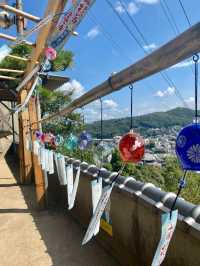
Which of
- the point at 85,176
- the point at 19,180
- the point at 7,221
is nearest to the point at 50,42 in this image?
the point at 85,176

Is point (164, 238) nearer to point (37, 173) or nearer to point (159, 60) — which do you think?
point (159, 60)

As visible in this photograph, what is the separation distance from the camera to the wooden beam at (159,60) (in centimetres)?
133

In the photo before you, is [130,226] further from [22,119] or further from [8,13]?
[22,119]

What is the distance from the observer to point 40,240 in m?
4.74

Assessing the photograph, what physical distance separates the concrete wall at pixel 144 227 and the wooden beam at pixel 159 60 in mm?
1266

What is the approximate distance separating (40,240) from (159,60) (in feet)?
13.3

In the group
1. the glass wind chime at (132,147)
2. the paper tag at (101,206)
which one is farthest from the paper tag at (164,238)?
the paper tag at (101,206)

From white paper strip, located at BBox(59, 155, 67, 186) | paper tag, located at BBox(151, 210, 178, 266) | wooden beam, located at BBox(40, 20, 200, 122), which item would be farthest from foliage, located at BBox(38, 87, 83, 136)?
paper tag, located at BBox(151, 210, 178, 266)

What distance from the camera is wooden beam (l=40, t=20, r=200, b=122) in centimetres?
133

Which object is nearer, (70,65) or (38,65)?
(38,65)

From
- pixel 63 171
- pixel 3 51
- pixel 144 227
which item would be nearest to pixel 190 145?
pixel 144 227

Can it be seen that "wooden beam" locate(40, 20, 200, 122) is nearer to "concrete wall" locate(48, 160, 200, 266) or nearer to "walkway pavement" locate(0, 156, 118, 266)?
"concrete wall" locate(48, 160, 200, 266)

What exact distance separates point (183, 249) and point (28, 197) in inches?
224

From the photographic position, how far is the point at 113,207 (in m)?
3.88
